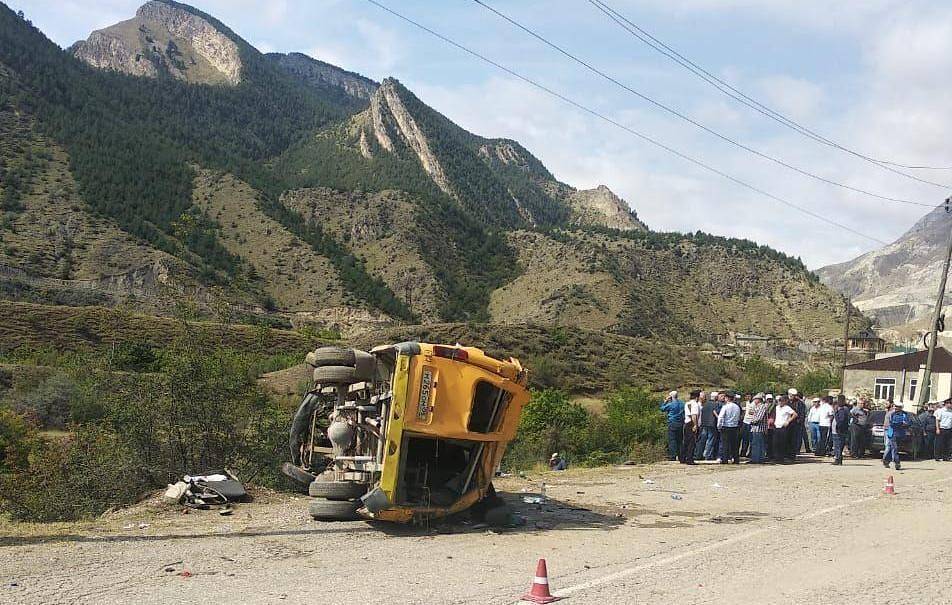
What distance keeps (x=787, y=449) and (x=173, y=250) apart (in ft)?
236

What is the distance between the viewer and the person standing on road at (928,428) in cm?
2217

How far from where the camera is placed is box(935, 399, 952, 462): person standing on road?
2156 centimetres

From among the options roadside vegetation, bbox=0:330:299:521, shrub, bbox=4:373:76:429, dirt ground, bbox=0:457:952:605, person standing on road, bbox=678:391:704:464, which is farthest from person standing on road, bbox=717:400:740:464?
shrub, bbox=4:373:76:429

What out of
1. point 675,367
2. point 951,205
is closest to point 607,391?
point 675,367

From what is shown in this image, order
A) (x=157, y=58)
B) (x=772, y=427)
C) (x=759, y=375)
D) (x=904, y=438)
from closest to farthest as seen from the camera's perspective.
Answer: (x=772, y=427) → (x=904, y=438) → (x=759, y=375) → (x=157, y=58)

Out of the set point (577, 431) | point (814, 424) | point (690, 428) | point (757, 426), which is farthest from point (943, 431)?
point (577, 431)

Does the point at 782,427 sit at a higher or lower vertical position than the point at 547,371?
lower

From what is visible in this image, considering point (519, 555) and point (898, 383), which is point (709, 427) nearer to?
point (519, 555)

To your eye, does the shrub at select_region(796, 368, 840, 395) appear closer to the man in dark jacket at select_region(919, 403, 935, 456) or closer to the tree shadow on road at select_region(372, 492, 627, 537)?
the man in dark jacket at select_region(919, 403, 935, 456)

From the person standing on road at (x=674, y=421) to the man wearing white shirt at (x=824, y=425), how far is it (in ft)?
16.5

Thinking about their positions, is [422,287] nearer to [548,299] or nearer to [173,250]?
[548,299]

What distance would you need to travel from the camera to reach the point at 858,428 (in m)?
22.1

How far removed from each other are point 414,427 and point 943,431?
17577 millimetres

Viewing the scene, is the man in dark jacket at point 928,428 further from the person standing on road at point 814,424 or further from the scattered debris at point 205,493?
the scattered debris at point 205,493
